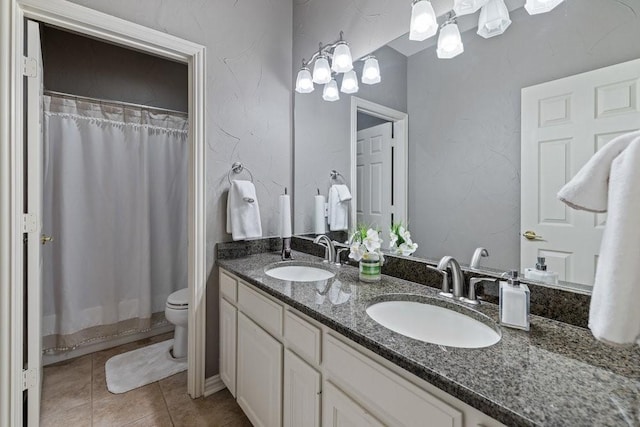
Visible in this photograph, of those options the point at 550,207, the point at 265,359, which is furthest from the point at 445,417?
the point at 265,359

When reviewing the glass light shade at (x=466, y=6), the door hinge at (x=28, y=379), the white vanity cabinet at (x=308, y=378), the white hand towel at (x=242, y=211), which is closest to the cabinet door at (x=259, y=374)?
the white vanity cabinet at (x=308, y=378)

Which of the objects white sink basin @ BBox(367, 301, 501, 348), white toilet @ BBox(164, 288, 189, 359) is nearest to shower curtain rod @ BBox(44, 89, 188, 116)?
white toilet @ BBox(164, 288, 189, 359)

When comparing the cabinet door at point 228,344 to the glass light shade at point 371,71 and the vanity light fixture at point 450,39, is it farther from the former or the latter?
the vanity light fixture at point 450,39

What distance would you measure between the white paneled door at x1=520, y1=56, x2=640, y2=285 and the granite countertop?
0.74ft

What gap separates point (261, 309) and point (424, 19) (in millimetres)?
1418

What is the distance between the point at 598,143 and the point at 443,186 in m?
0.50

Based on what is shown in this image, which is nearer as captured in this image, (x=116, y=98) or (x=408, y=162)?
(x=408, y=162)

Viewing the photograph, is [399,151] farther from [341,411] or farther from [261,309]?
[341,411]

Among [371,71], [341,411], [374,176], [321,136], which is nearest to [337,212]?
[374,176]

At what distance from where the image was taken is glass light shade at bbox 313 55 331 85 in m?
1.78

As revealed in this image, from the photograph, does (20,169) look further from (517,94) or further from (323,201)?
(517,94)

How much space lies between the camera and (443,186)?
4.10 feet

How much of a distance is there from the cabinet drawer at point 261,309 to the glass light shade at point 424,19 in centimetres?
130

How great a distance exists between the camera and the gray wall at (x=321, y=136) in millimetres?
1550
